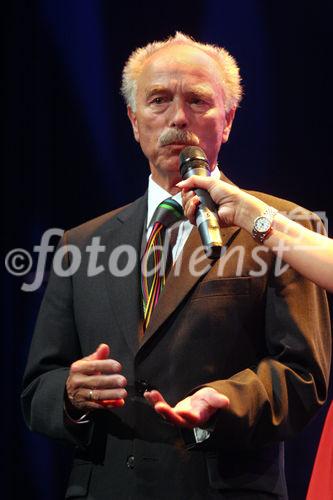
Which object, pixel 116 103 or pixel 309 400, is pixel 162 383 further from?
pixel 116 103

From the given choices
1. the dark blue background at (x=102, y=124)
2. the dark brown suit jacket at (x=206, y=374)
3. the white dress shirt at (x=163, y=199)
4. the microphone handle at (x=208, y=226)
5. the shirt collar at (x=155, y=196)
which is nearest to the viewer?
the microphone handle at (x=208, y=226)

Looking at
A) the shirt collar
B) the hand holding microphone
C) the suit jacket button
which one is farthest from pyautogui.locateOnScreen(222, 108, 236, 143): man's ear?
the suit jacket button

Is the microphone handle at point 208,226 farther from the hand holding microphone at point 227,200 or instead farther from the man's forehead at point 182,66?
the man's forehead at point 182,66

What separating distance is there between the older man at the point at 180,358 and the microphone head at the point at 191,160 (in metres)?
0.14

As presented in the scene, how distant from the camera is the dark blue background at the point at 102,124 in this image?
2.91 metres

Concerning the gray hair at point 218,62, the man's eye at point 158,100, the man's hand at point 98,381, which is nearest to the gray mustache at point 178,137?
the man's eye at point 158,100

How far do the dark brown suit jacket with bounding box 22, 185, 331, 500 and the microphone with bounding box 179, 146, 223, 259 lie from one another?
19 cm

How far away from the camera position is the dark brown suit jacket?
6.05ft

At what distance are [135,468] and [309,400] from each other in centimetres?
41

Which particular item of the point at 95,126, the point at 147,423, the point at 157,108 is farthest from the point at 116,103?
the point at 147,423

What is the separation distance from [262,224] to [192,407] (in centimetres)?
48

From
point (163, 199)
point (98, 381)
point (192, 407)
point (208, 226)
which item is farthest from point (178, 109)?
point (192, 407)

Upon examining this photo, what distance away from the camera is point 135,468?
6.30 ft

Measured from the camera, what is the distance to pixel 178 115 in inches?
86.6
